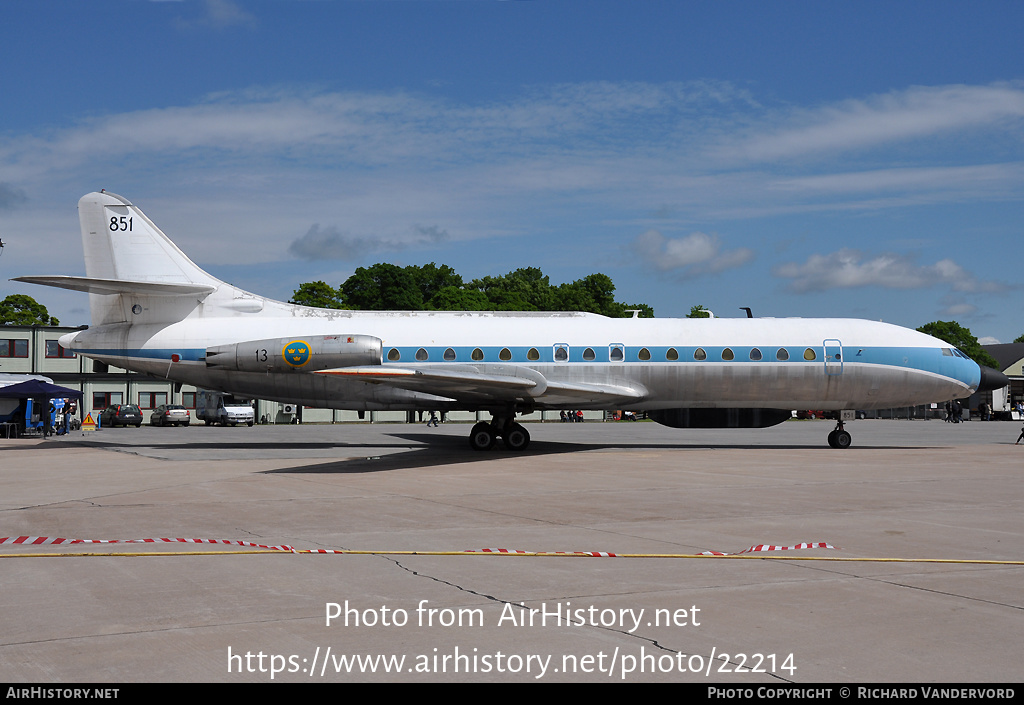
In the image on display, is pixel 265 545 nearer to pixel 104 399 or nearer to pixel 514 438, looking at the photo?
pixel 514 438

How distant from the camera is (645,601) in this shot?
6754 mm

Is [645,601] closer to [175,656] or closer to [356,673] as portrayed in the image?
[356,673]

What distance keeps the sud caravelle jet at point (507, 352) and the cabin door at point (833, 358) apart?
0.03 m

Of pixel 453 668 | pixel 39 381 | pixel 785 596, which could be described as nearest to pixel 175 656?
pixel 453 668

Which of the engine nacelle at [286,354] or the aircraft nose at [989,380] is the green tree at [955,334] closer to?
the aircraft nose at [989,380]

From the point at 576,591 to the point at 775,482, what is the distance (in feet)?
33.7

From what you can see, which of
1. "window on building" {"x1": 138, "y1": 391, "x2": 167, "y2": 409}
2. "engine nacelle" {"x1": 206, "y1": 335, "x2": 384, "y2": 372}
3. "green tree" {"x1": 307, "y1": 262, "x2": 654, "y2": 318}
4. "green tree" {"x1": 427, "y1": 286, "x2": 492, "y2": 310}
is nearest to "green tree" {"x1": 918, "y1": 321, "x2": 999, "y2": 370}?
"green tree" {"x1": 307, "y1": 262, "x2": 654, "y2": 318}

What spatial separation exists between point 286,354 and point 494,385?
19.5 ft

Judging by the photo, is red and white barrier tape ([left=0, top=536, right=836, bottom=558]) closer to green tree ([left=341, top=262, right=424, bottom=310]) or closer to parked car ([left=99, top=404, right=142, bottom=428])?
parked car ([left=99, top=404, right=142, bottom=428])

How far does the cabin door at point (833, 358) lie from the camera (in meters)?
24.9

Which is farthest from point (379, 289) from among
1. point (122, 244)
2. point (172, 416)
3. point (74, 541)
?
point (74, 541)

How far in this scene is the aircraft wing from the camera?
2118 cm

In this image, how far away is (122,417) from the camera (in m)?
53.4

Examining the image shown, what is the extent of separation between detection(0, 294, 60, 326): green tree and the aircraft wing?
274 feet
